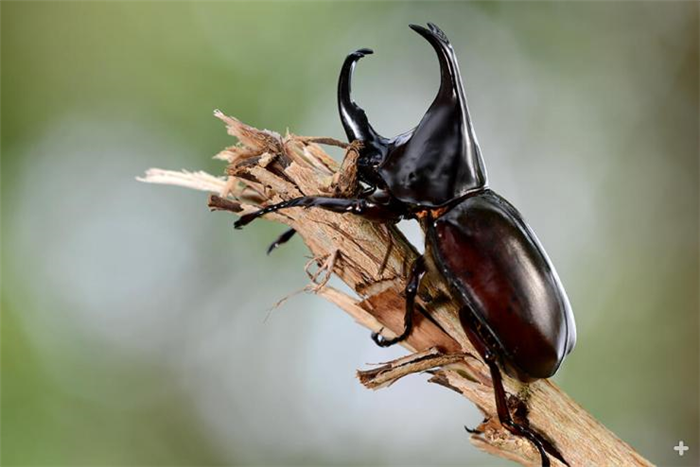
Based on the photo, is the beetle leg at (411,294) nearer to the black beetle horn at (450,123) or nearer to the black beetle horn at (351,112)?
the black beetle horn at (450,123)

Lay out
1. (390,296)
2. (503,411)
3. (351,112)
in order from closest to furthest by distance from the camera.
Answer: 1. (503,411)
2. (390,296)
3. (351,112)

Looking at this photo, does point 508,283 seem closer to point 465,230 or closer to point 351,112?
point 465,230

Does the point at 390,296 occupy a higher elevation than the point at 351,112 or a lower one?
lower

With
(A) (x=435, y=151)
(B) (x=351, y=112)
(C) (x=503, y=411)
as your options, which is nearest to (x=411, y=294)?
(C) (x=503, y=411)

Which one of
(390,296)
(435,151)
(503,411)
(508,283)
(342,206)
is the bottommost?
(503,411)

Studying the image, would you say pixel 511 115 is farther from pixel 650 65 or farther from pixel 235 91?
pixel 235 91

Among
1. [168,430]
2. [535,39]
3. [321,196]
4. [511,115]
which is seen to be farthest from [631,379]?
[321,196]
